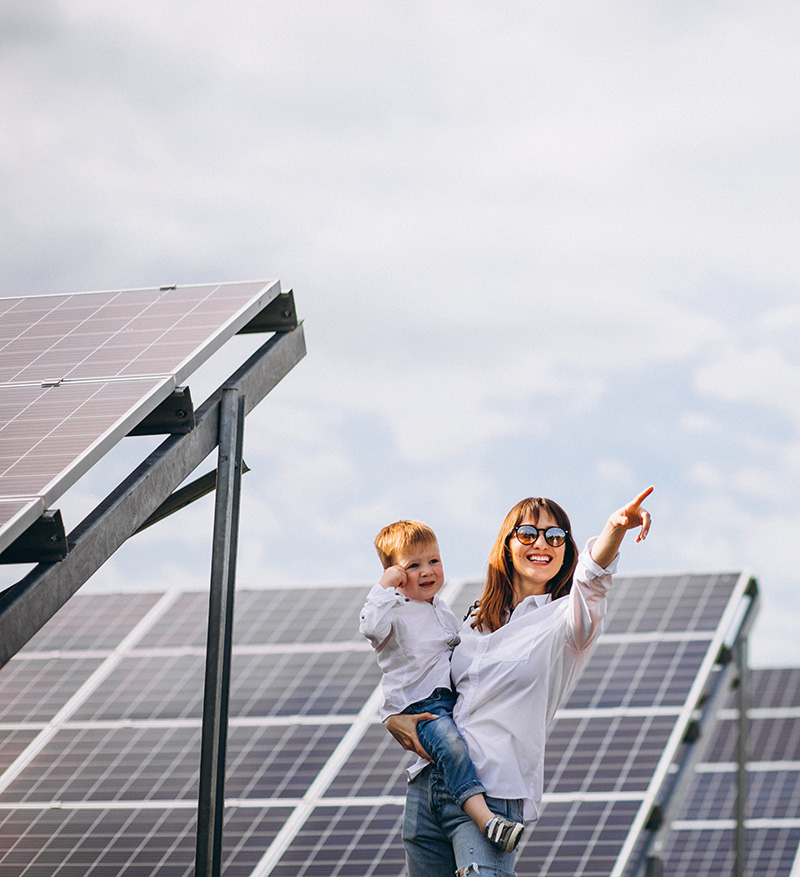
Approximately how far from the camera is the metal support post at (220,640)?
584cm

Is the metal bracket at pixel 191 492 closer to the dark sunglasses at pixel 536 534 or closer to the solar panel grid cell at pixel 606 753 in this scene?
the dark sunglasses at pixel 536 534

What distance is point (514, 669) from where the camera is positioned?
429 cm

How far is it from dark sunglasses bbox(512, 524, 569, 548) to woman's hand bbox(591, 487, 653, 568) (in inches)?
13.6

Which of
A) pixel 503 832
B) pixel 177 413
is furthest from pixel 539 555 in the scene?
pixel 177 413

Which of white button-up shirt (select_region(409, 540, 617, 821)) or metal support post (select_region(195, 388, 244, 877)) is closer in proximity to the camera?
white button-up shirt (select_region(409, 540, 617, 821))

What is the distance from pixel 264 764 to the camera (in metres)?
12.4

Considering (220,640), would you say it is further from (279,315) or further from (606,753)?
(606,753)

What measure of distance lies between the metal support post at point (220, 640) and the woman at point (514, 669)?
1.67m

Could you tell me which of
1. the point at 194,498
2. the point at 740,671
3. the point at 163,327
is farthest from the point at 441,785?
the point at 740,671

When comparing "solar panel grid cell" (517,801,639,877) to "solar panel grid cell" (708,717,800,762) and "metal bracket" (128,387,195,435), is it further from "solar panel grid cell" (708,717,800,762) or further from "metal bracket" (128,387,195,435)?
"metal bracket" (128,387,195,435)

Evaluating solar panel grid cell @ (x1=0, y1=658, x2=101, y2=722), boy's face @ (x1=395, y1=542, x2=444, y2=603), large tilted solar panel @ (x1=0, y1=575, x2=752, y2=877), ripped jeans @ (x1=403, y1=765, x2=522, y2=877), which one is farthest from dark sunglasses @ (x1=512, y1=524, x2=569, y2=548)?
solar panel grid cell @ (x1=0, y1=658, x2=101, y2=722)

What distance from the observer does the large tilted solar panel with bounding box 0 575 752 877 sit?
37.2 ft

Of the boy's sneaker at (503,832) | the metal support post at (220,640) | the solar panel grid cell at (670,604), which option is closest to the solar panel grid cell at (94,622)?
the solar panel grid cell at (670,604)

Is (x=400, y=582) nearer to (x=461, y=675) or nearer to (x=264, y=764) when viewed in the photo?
(x=461, y=675)
